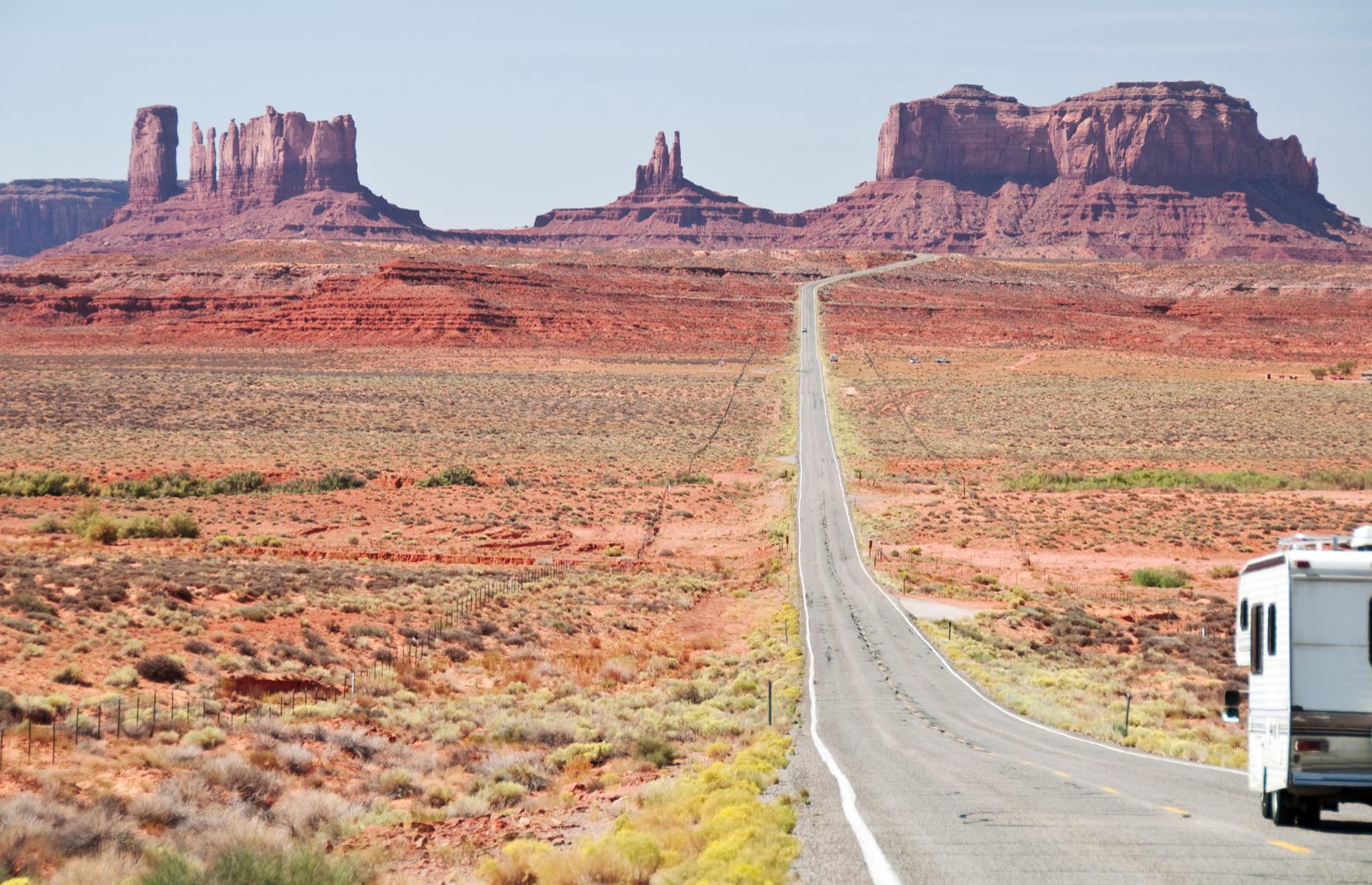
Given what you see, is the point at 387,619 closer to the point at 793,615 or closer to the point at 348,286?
the point at 793,615

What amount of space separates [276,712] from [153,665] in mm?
2761

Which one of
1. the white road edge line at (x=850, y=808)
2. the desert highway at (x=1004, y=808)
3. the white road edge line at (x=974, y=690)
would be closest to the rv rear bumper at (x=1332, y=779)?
the desert highway at (x=1004, y=808)

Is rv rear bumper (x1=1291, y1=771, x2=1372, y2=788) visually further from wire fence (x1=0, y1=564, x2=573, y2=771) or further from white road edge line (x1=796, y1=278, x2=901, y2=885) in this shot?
wire fence (x1=0, y1=564, x2=573, y2=771)

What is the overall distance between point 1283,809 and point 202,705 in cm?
1366

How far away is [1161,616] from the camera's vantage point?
3219 cm

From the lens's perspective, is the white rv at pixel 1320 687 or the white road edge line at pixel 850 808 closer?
the white road edge line at pixel 850 808

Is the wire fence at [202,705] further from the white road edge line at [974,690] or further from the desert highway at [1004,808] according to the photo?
the white road edge line at [974,690]

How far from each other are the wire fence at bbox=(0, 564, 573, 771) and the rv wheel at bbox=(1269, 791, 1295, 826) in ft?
39.8

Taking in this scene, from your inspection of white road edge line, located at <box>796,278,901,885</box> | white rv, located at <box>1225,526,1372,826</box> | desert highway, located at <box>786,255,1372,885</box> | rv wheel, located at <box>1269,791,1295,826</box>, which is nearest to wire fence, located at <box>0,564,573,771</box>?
white road edge line, located at <box>796,278,901,885</box>

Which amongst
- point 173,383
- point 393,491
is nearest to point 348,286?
point 173,383

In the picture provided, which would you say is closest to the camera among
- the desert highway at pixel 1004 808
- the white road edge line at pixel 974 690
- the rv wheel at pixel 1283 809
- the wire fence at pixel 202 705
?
the desert highway at pixel 1004 808

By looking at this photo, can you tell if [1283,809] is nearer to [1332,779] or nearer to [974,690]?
[1332,779]

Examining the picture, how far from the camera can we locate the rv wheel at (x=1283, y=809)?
1050 cm

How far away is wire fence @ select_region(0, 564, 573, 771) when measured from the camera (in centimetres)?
1455
